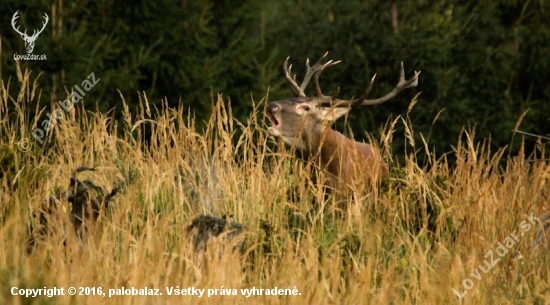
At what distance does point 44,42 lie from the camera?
9.52m

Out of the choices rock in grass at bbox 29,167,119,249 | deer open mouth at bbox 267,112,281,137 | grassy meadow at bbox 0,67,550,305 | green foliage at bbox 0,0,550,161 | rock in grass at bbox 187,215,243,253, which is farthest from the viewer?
green foliage at bbox 0,0,550,161

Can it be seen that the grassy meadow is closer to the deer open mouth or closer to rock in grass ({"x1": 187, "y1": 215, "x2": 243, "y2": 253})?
rock in grass ({"x1": 187, "y1": 215, "x2": 243, "y2": 253})

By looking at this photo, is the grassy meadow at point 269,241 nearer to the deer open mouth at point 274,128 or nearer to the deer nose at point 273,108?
the deer open mouth at point 274,128

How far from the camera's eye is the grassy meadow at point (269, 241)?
4426 millimetres

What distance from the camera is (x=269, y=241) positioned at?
17.9 feet

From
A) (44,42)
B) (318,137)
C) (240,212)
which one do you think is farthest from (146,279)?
(44,42)

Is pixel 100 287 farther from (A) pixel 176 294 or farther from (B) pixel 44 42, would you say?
(B) pixel 44 42

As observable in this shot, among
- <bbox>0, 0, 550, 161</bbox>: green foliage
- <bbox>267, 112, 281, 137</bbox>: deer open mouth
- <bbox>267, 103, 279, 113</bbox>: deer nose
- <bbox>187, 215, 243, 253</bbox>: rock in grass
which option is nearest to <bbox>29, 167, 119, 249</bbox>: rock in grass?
<bbox>187, 215, 243, 253</bbox>: rock in grass

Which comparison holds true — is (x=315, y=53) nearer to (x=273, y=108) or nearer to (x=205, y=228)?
(x=273, y=108)

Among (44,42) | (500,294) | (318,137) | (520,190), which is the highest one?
(44,42)

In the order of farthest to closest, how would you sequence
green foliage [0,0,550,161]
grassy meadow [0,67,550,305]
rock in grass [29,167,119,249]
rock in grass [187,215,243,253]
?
green foliage [0,0,550,161] → rock in grass [187,215,243,253] → rock in grass [29,167,119,249] → grassy meadow [0,67,550,305]

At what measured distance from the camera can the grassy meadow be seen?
4426mm

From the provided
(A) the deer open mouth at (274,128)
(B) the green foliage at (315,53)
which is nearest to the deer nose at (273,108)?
(A) the deer open mouth at (274,128)

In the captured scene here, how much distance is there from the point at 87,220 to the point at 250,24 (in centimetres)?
614
